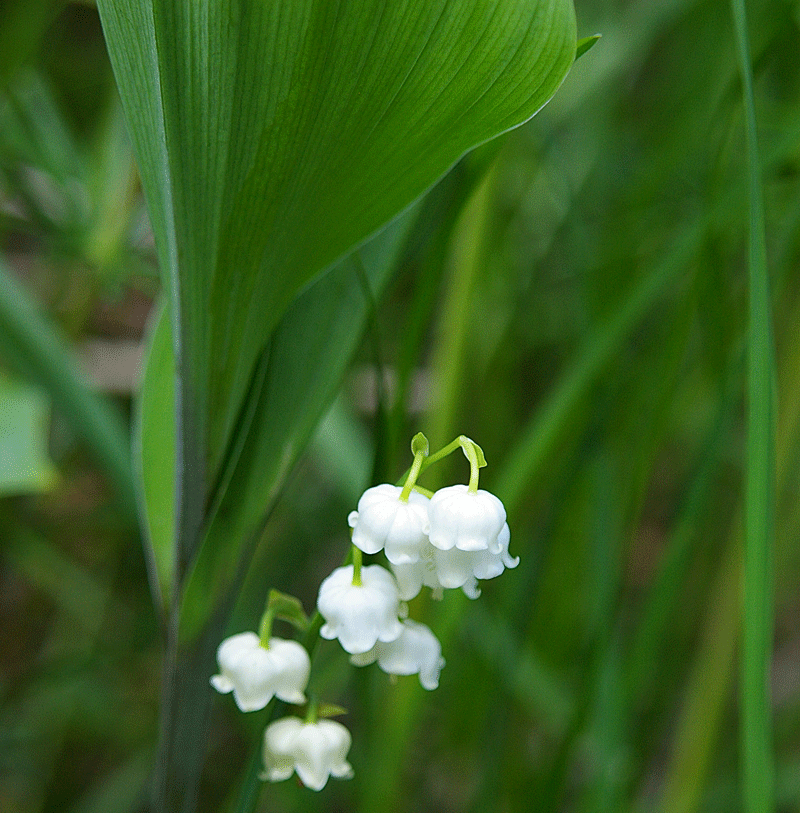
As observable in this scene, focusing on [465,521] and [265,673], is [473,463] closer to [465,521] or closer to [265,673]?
[465,521]

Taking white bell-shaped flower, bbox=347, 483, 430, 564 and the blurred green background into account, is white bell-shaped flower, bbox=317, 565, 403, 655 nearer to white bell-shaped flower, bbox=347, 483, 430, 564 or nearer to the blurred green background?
white bell-shaped flower, bbox=347, 483, 430, 564

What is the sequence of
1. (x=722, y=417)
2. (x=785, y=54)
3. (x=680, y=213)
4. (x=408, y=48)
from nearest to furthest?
1. (x=408, y=48)
2. (x=722, y=417)
3. (x=785, y=54)
4. (x=680, y=213)

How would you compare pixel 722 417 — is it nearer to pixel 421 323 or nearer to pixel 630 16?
pixel 421 323

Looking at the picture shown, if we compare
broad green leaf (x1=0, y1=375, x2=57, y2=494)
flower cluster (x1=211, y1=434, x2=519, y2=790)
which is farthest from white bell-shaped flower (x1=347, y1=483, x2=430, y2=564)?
broad green leaf (x1=0, y1=375, x2=57, y2=494)

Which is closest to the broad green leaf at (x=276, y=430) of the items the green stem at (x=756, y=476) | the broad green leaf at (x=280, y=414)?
the broad green leaf at (x=280, y=414)

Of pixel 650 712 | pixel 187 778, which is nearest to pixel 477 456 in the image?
pixel 187 778

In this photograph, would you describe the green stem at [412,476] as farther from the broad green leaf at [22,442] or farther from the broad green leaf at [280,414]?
the broad green leaf at [22,442]
